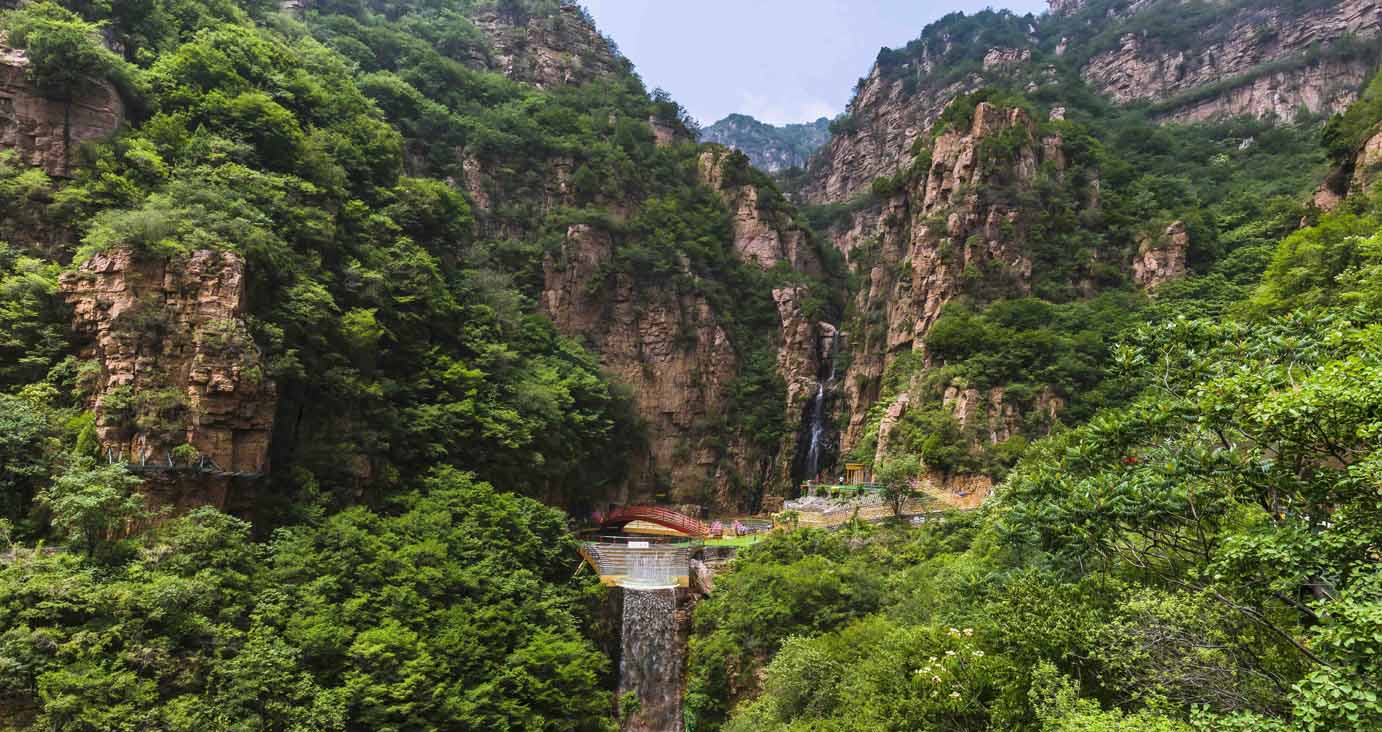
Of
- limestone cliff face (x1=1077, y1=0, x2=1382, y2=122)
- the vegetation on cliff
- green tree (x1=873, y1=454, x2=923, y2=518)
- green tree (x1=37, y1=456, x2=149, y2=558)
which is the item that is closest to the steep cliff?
limestone cliff face (x1=1077, y1=0, x2=1382, y2=122)

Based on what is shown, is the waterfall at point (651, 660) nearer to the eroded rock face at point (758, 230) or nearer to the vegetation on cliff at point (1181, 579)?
the vegetation on cliff at point (1181, 579)

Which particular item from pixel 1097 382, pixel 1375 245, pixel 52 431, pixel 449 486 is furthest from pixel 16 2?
pixel 1097 382

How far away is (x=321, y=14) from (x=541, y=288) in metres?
25.9

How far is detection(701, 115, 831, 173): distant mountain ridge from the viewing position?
11238 cm

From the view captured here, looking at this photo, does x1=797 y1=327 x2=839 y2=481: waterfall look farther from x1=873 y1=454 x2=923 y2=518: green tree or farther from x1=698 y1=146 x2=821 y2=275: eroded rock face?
x1=873 y1=454 x2=923 y2=518: green tree

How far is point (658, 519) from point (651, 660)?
31.4 ft

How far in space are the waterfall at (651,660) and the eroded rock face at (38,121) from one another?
21.7 m

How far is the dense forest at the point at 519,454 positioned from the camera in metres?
7.84

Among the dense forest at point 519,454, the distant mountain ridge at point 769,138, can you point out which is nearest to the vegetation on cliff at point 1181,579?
the dense forest at point 519,454

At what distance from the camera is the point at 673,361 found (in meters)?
40.0

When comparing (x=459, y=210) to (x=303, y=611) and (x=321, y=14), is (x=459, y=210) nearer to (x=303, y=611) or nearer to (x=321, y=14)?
(x=303, y=611)

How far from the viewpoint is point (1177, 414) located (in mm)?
8641

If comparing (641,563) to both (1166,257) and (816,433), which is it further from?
(1166,257)

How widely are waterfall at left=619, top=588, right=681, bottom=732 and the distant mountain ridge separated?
99161 mm
